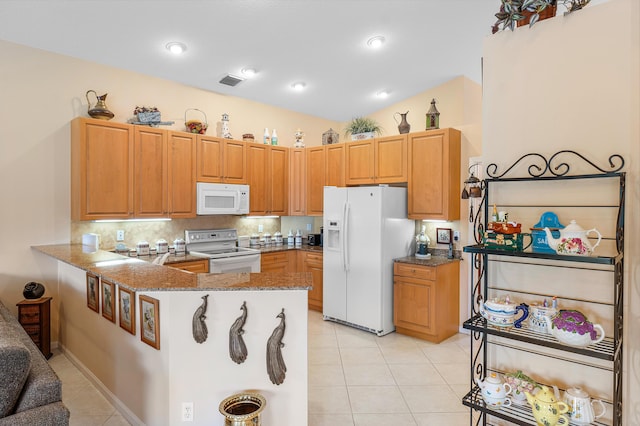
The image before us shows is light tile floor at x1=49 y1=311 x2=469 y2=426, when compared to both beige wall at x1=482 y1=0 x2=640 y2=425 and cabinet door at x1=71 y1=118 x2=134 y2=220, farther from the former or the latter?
cabinet door at x1=71 y1=118 x2=134 y2=220

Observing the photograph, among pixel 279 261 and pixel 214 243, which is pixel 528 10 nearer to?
pixel 279 261

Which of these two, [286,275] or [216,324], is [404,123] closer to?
[286,275]

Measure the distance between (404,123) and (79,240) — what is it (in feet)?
13.1

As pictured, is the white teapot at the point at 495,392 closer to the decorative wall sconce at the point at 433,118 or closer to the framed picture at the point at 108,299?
the framed picture at the point at 108,299

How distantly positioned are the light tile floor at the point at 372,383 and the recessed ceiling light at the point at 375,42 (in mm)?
3265

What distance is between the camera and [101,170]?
3693mm

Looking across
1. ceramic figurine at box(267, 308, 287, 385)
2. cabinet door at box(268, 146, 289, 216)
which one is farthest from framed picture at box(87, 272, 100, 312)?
cabinet door at box(268, 146, 289, 216)

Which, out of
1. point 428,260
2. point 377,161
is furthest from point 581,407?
point 377,161

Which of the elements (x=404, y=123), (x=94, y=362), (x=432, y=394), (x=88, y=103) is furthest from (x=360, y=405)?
(x=88, y=103)

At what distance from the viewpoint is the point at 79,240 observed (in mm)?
3877

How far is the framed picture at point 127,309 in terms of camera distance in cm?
223

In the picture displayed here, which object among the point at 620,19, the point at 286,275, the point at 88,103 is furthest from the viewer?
the point at 88,103

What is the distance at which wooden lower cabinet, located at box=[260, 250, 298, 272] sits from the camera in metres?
4.83

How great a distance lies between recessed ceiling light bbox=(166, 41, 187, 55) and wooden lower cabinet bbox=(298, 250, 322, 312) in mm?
2937
